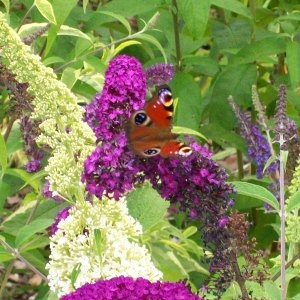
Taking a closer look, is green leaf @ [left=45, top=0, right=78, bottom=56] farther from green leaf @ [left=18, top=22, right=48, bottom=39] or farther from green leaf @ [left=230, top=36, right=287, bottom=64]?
green leaf @ [left=230, top=36, right=287, bottom=64]

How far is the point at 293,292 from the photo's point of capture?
10.2 feet

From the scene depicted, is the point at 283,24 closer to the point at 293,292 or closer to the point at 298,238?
the point at 293,292

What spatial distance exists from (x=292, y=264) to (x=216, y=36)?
1.71 meters

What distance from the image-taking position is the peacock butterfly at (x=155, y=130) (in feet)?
6.86

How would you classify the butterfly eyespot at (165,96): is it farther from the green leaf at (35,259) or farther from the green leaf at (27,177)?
the green leaf at (35,259)

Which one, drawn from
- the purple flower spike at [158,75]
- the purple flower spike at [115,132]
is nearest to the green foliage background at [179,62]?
the purple flower spike at [158,75]

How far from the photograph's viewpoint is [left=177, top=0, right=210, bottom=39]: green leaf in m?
3.38

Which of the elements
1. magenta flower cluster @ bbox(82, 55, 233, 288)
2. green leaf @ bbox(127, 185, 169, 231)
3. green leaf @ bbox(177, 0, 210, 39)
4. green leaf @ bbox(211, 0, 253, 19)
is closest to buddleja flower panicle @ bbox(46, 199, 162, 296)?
magenta flower cluster @ bbox(82, 55, 233, 288)

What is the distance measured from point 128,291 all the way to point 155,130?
404 mm

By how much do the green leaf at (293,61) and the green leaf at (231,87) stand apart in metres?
0.22

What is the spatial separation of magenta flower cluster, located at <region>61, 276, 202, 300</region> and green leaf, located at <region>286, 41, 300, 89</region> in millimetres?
1760

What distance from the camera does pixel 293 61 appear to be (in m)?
3.67

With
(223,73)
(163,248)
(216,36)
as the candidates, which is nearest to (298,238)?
(163,248)

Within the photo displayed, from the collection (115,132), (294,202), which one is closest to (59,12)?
(115,132)
